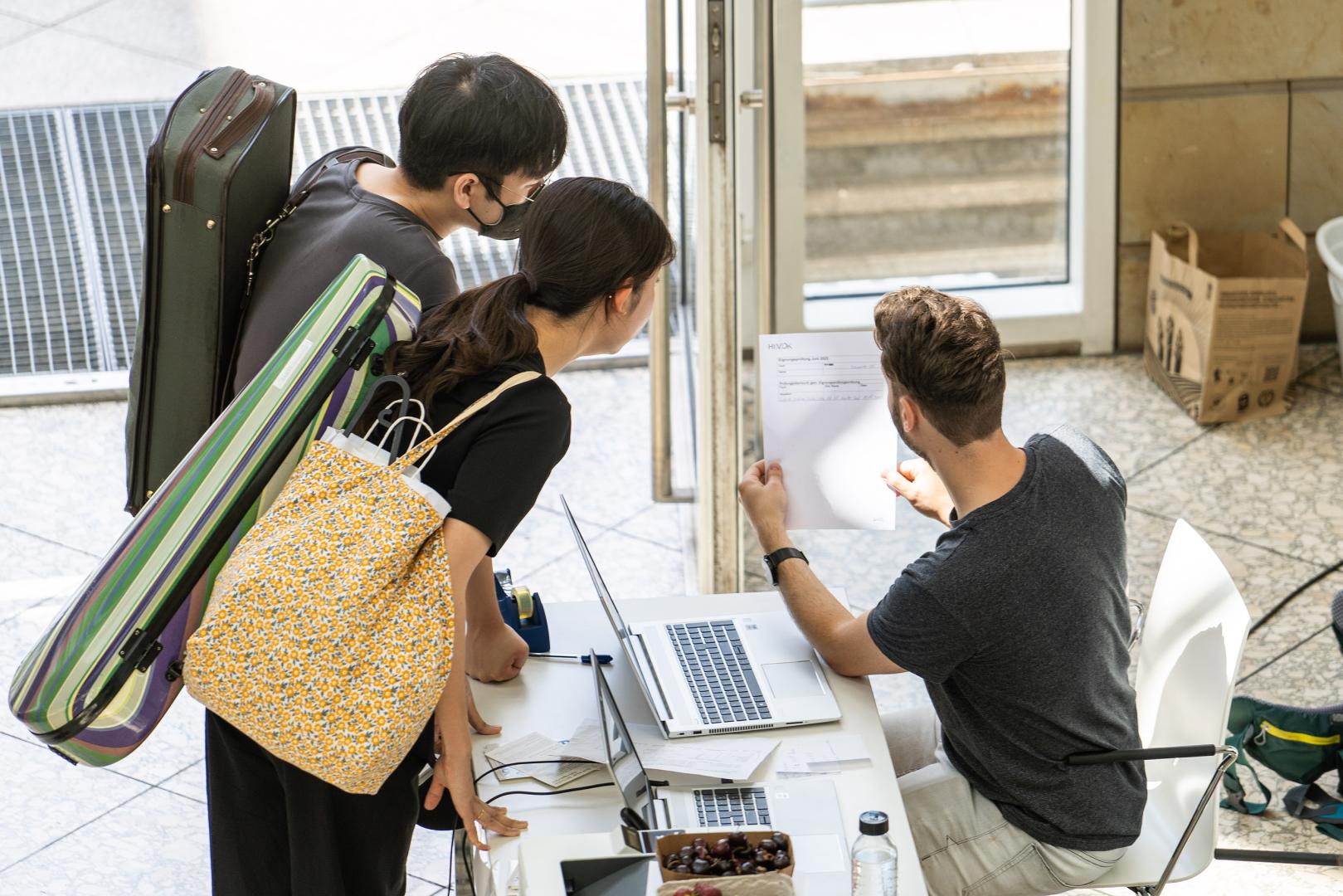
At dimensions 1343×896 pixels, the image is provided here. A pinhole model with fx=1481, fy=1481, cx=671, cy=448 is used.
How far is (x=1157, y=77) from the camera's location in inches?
190

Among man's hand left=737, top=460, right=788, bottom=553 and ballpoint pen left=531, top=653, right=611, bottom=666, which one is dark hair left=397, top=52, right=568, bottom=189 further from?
ballpoint pen left=531, top=653, right=611, bottom=666

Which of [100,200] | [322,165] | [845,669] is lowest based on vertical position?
[845,669]

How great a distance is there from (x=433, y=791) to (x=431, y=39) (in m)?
4.88

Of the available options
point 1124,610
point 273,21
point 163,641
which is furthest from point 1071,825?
point 273,21

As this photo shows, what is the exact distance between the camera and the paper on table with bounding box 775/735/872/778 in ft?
6.66

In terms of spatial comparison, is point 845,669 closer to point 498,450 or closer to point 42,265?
point 498,450

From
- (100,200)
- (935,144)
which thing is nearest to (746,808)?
(935,144)

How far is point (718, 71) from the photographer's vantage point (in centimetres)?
288

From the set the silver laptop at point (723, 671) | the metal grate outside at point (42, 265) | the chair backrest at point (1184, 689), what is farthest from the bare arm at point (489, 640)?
the metal grate outside at point (42, 265)

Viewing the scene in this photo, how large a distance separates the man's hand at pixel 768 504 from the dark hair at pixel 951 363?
13.7 inches

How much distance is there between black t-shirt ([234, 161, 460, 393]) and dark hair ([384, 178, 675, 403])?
0.18 meters

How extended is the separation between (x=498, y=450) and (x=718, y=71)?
127cm

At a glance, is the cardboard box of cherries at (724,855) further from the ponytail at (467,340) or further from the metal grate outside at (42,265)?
the metal grate outside at (42,265)

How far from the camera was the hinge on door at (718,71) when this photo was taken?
2838 millimetres
